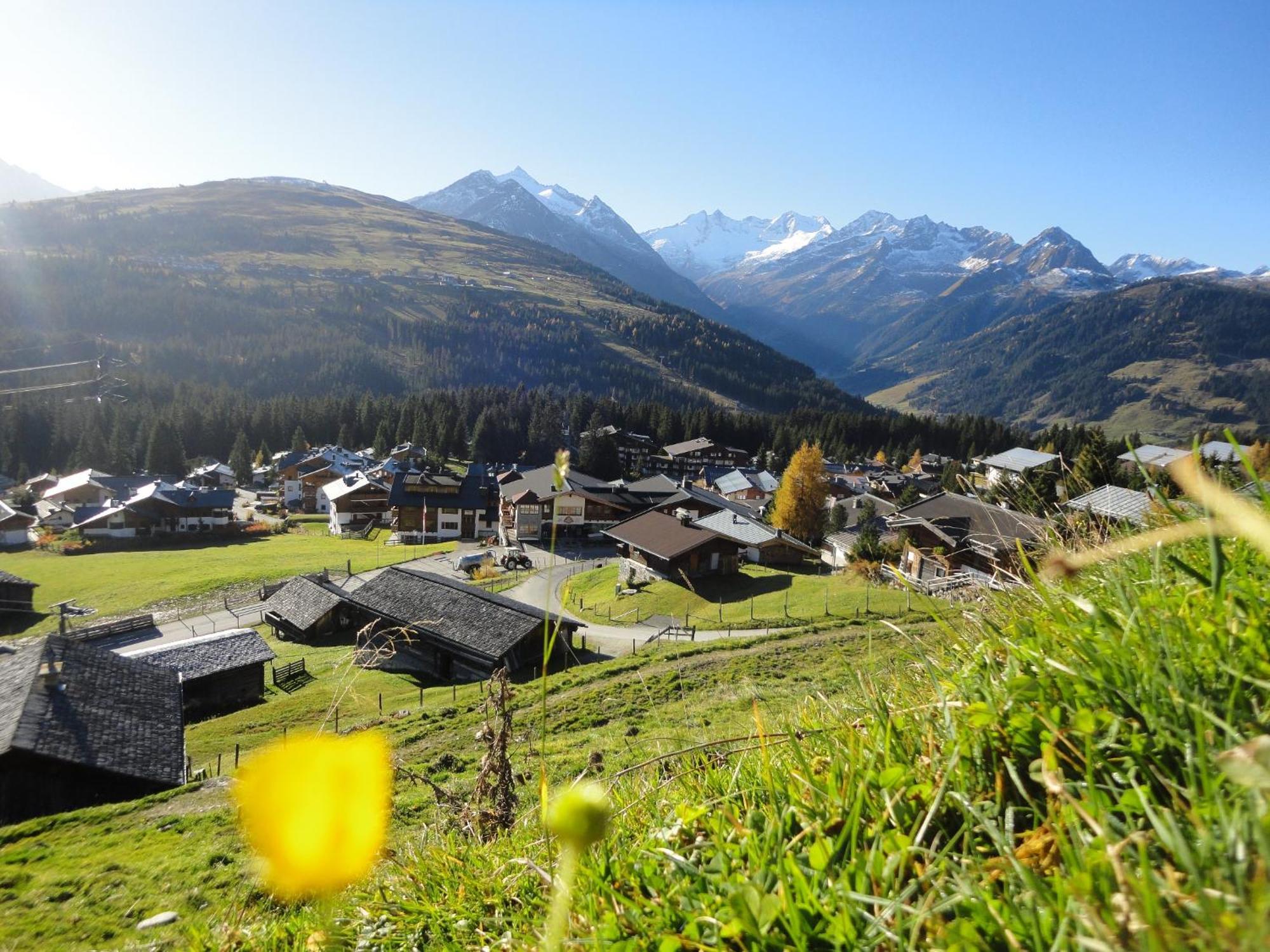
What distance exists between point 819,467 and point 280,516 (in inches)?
2773

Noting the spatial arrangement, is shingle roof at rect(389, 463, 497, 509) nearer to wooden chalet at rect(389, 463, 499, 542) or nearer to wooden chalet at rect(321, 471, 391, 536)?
wooden chalet at rect(389, 463, 499, 542)

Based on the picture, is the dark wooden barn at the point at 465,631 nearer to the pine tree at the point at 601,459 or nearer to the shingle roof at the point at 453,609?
the shingle roof at the point at 453,609

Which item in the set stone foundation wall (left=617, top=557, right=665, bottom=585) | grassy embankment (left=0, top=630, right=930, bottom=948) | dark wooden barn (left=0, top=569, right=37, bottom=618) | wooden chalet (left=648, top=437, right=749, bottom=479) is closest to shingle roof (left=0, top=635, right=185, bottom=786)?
grassy embankment (left=0, top=630, right=930, bottom=948)

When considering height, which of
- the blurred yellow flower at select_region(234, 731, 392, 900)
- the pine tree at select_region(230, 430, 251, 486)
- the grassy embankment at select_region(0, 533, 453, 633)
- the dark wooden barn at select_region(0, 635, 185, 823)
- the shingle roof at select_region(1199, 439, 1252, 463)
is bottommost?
the pine tree at select_region(230, 430, 251, 486)

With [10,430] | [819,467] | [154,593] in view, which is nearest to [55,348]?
[10,430]

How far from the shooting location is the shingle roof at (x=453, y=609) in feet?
88.7

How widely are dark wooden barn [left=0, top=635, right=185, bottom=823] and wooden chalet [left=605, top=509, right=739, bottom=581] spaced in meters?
26.2

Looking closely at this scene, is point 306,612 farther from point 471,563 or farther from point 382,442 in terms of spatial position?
point 382,442

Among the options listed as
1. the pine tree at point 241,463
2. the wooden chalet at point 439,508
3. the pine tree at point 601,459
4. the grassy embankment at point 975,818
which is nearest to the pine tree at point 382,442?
the pine tree at point 241,463

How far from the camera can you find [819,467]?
52.0 meters

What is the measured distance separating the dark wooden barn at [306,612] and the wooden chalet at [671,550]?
1852 centimetres

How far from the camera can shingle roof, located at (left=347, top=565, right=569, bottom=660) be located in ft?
88.7

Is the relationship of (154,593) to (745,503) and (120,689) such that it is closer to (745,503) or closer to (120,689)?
(120,689)

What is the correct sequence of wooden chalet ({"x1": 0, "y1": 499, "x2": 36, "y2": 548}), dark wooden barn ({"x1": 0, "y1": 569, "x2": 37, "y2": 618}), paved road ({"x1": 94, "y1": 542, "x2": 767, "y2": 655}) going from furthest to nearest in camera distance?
wooden chalet ({"x1": 0, "y1": 499, "x2": 36, "y2": 548}) < dark wooden barn ({"x1": 0, "y1": 569, "x2": 37, "y2": 618}) < paved road ({"x1": 94, "y1": 542, "x2": 767, "y2": 655})
